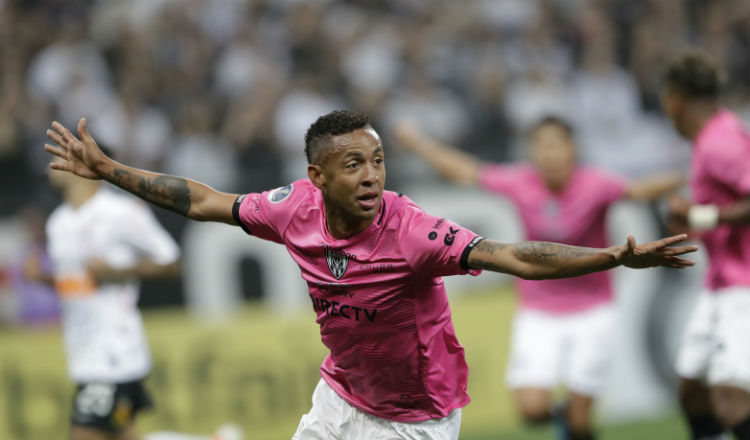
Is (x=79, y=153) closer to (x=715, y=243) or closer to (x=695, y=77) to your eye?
(x=695, y=77)

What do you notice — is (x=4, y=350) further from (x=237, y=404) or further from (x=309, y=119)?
(x=309, y=119)

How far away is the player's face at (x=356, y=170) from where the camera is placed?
4.39 metres

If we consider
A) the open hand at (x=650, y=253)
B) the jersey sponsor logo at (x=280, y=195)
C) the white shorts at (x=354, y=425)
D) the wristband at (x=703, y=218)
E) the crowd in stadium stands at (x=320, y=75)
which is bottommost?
the white shorts at (x=354, y=425)

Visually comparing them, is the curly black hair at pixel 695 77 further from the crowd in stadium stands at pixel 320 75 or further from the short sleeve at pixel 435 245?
the crowd in stadium stands at pixel 320 75

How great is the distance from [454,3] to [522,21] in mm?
963

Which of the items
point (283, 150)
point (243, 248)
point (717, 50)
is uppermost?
point (717, 50)

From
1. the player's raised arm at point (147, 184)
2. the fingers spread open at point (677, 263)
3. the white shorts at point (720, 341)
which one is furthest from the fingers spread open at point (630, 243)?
the white shorts at point (720, 341)

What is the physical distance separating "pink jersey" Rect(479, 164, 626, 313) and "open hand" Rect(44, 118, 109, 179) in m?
3.95

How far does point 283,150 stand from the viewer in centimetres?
1114

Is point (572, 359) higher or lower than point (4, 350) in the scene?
lower

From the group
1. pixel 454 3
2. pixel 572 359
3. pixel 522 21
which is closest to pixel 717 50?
pixel 522 21

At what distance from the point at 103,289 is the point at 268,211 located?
2.28 m

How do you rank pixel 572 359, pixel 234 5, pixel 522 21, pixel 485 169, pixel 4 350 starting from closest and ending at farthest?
pixel 572 359
pixel 485 169
pixel 4 350
pixel 234 5
pixel 522 21

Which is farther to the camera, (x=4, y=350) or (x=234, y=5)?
(x=234, y=5)
